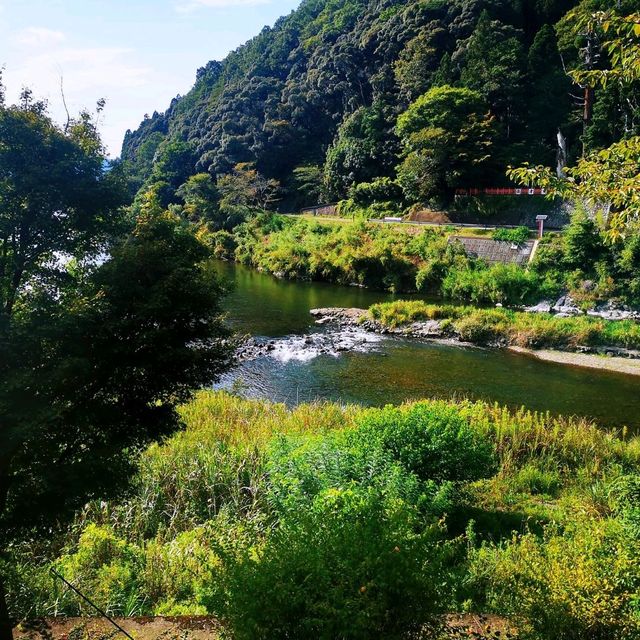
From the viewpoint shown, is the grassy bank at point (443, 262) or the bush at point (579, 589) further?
the grassy bank at point (443, 262)

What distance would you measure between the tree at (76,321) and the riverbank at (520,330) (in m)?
18.5

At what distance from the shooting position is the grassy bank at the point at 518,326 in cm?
2058

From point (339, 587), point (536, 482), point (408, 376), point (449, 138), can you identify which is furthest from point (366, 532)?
point (449, 138)

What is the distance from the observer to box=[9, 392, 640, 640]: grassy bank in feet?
12.5

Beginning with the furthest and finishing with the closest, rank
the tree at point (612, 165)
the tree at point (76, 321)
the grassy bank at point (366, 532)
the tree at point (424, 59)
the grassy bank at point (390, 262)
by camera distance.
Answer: the tree at point (424, 59)
the grassy bank at point (390, 262)
the tree at point (76, 321)
the tree at point (612, 165)
the grassy bank at point (366, 532)

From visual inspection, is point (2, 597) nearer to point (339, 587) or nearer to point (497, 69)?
point (339, 587)

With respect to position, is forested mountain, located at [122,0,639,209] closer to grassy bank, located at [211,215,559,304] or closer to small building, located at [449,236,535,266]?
grassy bank, located at [211,215,559,304]

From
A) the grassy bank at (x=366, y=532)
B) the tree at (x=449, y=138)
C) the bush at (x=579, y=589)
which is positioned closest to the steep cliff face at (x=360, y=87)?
the tree at (x=449, y=138)

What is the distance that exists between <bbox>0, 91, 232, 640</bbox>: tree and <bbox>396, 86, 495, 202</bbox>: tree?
3459 cm

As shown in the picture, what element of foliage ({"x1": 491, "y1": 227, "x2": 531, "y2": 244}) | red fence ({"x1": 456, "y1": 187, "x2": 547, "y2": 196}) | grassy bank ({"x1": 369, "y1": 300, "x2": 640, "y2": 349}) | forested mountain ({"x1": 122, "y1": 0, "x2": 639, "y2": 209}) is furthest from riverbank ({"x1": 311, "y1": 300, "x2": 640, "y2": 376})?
red fence ({"x1": 456, "y1": 187, "x2": 547, "y2": 196})

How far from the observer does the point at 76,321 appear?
476cm

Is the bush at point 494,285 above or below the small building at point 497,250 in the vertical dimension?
below

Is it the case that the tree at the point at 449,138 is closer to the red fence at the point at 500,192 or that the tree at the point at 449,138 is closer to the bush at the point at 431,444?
the red fence at the point at 500,192

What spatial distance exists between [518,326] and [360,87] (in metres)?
47.8
